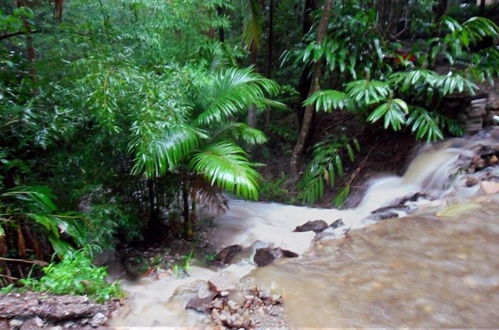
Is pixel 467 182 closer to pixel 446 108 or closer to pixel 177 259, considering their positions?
pixel 446 108

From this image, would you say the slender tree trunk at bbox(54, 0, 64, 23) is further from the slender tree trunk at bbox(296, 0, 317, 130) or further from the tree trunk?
the tree trunk

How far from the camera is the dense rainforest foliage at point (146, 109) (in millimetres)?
2928

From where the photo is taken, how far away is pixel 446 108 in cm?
534

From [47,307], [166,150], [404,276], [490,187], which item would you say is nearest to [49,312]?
[47,307]

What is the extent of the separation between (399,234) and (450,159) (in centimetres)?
189

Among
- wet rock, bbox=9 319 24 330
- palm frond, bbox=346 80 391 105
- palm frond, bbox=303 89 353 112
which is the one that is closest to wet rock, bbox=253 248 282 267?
wet rock, bbox=9 319 24 330

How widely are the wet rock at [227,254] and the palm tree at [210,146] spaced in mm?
523

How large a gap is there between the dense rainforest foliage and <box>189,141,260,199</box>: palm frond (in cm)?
1

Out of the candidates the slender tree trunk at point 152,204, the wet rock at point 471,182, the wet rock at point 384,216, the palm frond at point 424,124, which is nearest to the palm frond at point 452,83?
the palm frond at point 424,124

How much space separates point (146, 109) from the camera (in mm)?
2912

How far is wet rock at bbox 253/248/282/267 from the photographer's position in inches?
132

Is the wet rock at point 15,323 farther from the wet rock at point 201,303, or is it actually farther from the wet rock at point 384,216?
the wet rock at point 384,216

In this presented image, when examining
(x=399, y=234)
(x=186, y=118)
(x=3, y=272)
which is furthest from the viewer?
(x=186, y=118)

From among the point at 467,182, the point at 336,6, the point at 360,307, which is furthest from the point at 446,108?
the point at 360,307
